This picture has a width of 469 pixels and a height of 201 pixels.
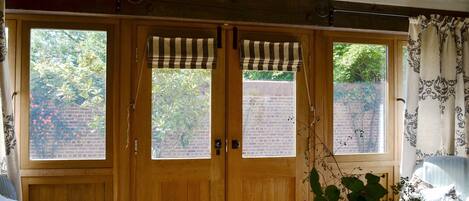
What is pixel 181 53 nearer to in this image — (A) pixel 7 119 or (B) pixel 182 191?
(B) pixel 182 191

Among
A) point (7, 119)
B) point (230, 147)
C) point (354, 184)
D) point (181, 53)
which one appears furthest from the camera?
point (230, 147)

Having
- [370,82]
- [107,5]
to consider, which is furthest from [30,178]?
[370,82]

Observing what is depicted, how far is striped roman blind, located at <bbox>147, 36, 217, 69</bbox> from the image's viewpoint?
2980 mm

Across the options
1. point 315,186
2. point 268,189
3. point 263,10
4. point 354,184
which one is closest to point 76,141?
point 268,189

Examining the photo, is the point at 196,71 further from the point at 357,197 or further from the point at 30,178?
the point at 357,197

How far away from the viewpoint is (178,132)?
307 centimetres

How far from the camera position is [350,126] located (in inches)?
133

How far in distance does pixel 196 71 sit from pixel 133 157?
2.81 feet

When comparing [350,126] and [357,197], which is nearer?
[357,197]

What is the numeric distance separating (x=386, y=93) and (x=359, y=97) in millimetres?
270

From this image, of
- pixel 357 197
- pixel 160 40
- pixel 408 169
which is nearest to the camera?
pixel 357 197

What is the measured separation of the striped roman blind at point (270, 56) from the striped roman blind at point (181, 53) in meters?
0.28

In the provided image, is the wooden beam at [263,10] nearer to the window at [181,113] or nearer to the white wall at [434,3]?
the white wall at [434,3]

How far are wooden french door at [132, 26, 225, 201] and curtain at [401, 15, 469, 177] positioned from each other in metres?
1.66
